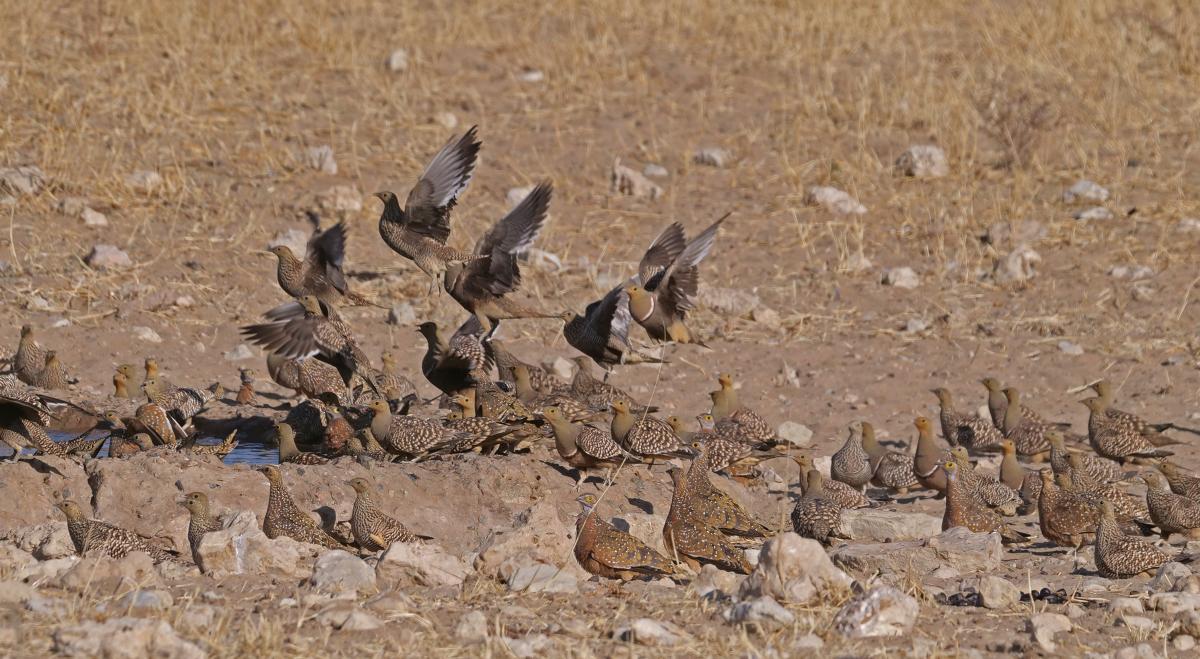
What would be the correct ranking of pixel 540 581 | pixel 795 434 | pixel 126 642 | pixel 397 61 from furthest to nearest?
pixel 397 61, pixel 795 434, pixel 540 581, pixel 126 642

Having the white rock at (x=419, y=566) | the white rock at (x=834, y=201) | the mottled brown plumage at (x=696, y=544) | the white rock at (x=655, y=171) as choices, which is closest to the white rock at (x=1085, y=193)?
the white rock at (x=834, y=201)

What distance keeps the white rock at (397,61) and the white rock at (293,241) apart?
4453 millimetres

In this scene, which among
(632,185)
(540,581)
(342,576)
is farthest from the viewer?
(632,185)

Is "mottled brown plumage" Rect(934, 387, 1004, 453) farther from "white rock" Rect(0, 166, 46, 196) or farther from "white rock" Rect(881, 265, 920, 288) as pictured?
"white rock" Rect(0, 166, 46, 196)

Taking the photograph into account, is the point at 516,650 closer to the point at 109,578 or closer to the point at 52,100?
the point at 109,578

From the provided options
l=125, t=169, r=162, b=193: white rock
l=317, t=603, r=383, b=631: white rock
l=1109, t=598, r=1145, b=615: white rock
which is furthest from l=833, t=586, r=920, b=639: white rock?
l=125, t=169, r=162, b=193: white rock

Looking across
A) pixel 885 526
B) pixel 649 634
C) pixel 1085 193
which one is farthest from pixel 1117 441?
pixel 649 634

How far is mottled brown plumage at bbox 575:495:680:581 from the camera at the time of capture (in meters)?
7.09

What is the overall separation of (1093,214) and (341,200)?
269 inches

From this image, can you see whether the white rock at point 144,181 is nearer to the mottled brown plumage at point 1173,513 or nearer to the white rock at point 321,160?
the white rock at point 321,160

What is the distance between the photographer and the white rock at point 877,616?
5770mm

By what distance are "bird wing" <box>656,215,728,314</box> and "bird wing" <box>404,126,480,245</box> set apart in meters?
1.51

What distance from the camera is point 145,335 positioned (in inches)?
462

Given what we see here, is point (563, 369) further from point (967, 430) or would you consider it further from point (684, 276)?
point (967, 430)
